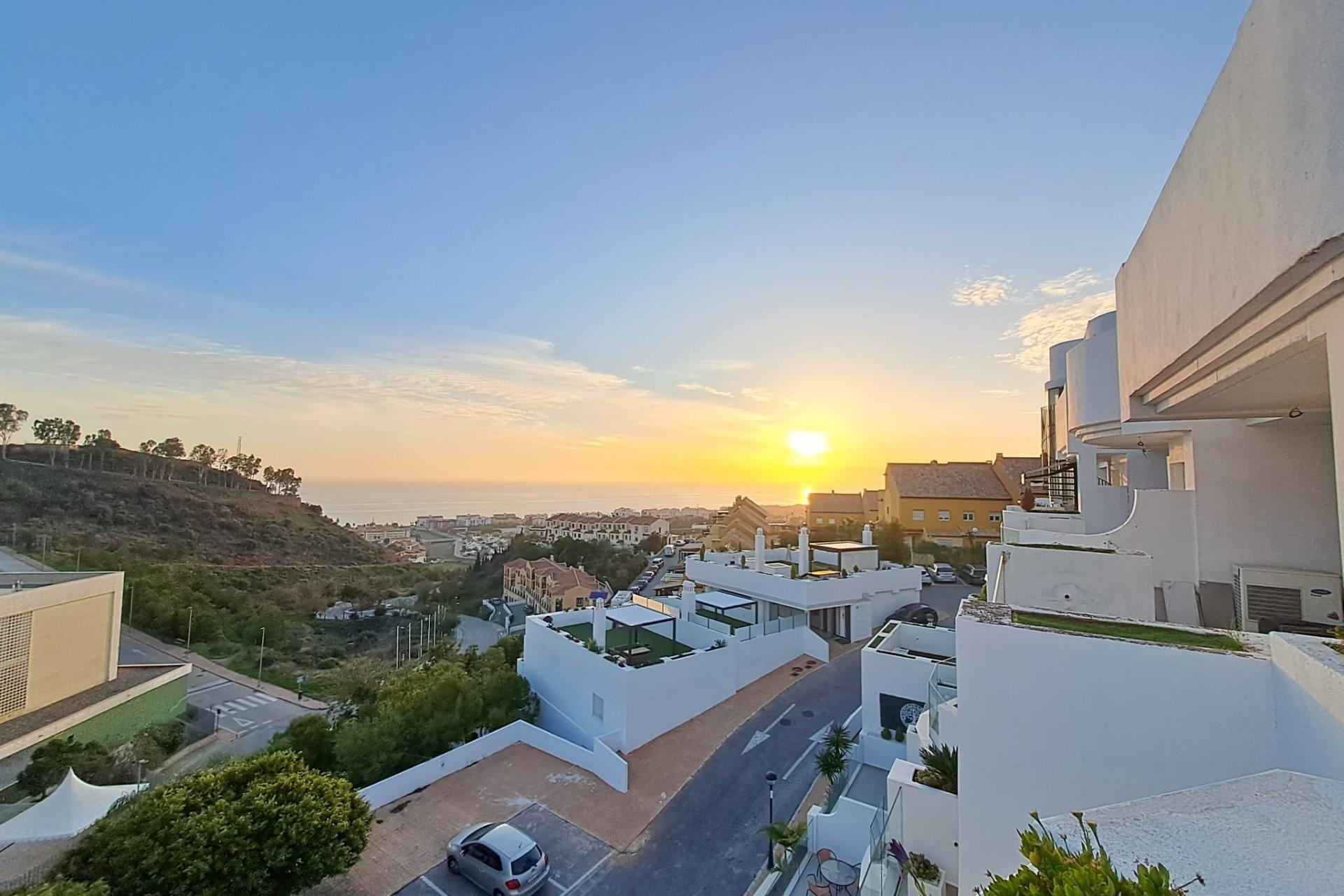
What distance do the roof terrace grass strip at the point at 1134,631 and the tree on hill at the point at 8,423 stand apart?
7546cm

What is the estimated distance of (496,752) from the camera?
47.7 feet

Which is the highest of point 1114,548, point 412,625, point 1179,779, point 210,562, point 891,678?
point 1114,548

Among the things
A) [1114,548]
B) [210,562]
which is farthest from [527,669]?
[210,562]

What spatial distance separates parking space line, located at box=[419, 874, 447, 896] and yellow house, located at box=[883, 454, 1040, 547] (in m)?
29.9

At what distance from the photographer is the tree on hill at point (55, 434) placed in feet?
178

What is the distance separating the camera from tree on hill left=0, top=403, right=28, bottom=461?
5059 cm

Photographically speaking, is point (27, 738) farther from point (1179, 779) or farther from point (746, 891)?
point (1179, 779)

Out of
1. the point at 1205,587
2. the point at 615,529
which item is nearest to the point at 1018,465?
the point at 1205,587

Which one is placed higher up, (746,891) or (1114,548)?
(1114,548)

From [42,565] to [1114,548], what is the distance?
4559 centimetres

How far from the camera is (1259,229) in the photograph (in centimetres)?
291

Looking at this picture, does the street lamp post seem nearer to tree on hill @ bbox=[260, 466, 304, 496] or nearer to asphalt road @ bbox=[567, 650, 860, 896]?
asphalt road @ bbox=[567, 650, 860, 896]

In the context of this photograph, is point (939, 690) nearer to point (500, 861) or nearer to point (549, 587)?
point (500, 861)

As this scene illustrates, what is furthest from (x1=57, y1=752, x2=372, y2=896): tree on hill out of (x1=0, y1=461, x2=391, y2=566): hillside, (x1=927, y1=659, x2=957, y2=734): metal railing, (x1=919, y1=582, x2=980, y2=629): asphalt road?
(x1=0, y1=461, x2=391, y2=566): hillside
